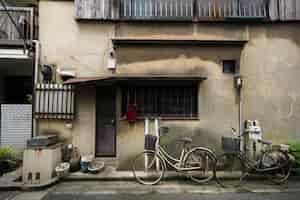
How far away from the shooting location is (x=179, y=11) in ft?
25.6

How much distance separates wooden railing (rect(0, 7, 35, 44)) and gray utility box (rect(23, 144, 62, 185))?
388cm

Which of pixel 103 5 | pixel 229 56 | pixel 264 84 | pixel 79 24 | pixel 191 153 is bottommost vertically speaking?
pixel 191 153

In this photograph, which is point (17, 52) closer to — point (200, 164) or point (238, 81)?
point (200, 164)

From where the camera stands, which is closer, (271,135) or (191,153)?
(191,153)

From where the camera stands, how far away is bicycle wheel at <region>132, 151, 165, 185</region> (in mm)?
6473

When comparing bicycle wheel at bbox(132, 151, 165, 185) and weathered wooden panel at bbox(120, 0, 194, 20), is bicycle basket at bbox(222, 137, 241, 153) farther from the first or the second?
weathered wooden panel at bbox(120, 0, 194, 20)

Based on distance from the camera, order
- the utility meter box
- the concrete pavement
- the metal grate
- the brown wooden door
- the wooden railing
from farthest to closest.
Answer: the wooden railing, the brown wooden door, the metal grate, the utility meter box, the concrete pavement

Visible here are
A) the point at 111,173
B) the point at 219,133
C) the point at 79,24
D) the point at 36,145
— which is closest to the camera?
the point at 36,145

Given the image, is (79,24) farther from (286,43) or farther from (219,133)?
(286,43)

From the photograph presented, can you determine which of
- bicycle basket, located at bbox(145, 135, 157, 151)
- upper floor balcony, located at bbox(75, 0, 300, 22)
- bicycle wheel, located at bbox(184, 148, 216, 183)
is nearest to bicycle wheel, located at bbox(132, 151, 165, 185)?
bicycle basket, located at bbox(145, 135, 157, 151)

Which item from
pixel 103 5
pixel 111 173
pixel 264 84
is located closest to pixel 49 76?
pixel 103 5

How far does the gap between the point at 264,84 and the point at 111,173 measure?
505 centimetres

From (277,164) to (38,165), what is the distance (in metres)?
5.83

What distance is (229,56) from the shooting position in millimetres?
7523
